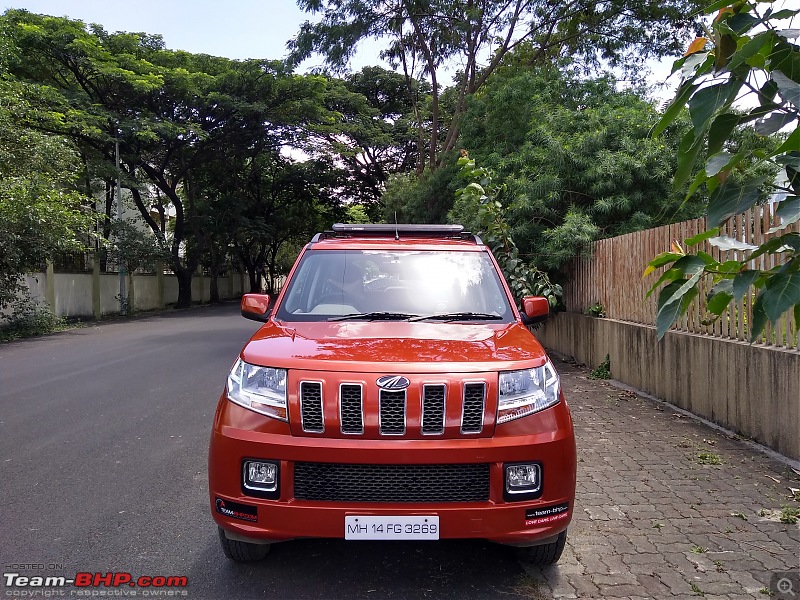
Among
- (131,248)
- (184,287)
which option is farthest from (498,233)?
(184,287)

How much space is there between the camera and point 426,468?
2807 millimetres

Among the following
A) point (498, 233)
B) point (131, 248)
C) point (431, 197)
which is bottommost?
point (498, 233)

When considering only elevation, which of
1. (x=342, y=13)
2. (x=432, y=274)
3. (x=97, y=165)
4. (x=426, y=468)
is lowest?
(x=426, y=468)

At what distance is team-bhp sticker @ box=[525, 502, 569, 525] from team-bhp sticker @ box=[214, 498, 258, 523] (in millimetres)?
1258

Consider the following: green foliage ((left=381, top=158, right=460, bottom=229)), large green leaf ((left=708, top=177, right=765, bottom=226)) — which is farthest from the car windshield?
green foliage ((left=381, top=158, right=460, bottom=229))

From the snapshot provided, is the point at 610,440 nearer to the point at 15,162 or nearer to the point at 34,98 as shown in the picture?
the point at 15,162

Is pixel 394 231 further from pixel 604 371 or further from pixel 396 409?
pixel 604 371

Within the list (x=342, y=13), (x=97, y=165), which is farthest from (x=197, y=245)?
(x=342, y=13)

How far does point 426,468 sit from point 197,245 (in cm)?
3000

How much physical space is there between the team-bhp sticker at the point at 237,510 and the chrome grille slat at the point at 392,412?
0.71 metres

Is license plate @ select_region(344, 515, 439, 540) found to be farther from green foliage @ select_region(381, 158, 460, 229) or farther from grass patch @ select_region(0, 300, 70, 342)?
grass patch @ select_region(0, 300, 70, 342)

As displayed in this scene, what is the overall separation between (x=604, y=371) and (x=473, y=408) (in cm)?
676

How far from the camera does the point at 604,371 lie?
29.8ft

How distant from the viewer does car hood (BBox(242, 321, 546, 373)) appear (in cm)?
297
